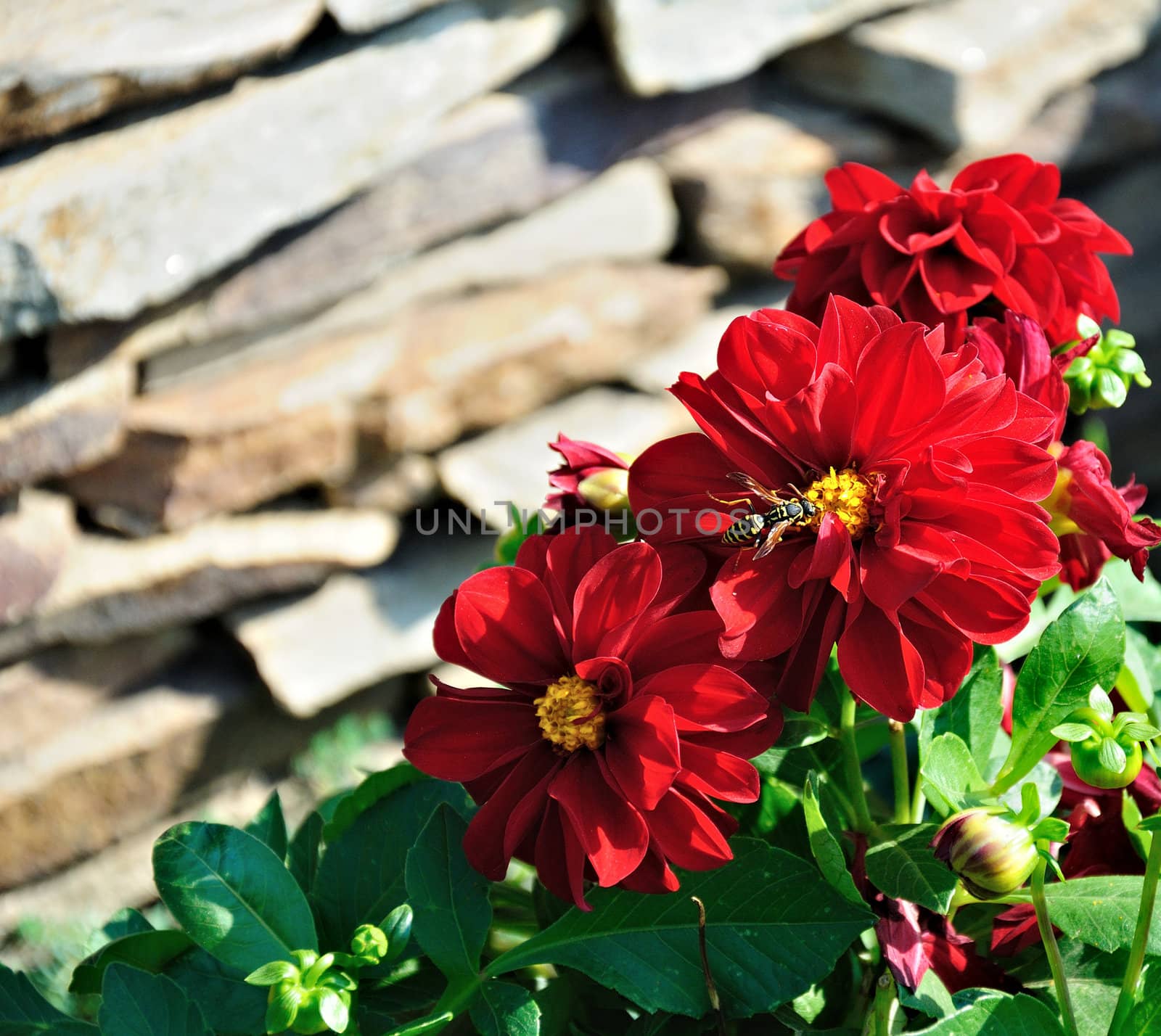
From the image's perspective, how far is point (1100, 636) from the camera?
1.07 ft

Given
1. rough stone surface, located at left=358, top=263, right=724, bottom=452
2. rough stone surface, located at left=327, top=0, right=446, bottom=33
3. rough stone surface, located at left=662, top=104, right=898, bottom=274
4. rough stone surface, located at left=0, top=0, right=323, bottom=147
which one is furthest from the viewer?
rough stone surface, located at left=662, top=104, right=898, bottom=274

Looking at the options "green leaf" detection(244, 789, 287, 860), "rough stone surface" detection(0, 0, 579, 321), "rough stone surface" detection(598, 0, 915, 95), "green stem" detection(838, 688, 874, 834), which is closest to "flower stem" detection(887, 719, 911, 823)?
"green stem" detection(838, 688, 874, 834)

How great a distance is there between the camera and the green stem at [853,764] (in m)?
0.34

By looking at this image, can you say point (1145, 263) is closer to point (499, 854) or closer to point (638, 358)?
point (638, 358)

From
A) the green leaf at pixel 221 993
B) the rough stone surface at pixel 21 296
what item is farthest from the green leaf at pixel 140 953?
the rough stone surface at pixel 21 296

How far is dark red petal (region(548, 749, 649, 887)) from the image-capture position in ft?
0.93

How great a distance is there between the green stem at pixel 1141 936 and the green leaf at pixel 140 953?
0.28m

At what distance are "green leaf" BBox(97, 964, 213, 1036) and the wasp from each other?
0.20 metres

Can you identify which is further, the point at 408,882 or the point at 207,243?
the point at 207,243

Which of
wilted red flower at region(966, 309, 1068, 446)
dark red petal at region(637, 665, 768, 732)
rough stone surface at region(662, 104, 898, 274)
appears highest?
wilted red flower at region(966, 309, 1068, 446)

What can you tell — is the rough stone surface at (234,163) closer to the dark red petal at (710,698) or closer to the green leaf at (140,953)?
the green leaf at (140,953)

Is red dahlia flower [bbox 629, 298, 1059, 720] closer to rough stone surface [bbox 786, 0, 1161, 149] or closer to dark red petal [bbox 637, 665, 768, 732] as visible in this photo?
dark red petal [bbox 637, 665, 768, 732]

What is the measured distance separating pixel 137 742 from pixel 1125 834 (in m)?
1.00

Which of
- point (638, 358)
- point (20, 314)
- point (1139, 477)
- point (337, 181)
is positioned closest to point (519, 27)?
point (337, 181)
